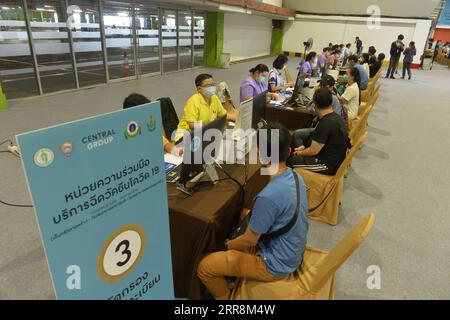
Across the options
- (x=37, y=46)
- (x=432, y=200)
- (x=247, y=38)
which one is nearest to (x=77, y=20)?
(x=37, y=46)

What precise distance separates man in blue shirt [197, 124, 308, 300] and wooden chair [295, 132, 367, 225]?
128cm

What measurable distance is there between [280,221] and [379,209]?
2.16 m

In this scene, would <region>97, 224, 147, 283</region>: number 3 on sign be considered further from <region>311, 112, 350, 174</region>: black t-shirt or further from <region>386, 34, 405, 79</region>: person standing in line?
<region>386, 34, 405, 79</region>: person standing in line

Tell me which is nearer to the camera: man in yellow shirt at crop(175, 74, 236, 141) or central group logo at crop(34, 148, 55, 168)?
central group logo at crop(34, 148, 55, 168)

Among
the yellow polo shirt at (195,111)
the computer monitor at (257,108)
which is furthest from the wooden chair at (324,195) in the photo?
the yellow polo shirt at (195,111)

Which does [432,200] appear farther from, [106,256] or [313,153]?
[106,256]

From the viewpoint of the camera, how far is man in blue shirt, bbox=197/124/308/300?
1500 millimetres

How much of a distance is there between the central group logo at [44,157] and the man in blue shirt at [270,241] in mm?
931

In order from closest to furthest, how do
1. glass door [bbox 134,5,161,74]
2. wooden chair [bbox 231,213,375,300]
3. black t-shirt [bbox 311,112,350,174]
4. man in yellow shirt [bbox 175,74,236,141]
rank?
1. wooden chair [bbox 231,213,375,300]
2. black t-shirt [bbox 311,112,350,174]
3. man in yellow shirt [bbox 175,74,236,141]
4. glass door [bbox 134,5,161,74]

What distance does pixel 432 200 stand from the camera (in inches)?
135

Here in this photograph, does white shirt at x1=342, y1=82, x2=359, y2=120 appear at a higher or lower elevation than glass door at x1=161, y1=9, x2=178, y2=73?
lower

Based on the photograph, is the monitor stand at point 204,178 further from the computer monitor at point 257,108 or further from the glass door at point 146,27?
the glass door at point 146,27

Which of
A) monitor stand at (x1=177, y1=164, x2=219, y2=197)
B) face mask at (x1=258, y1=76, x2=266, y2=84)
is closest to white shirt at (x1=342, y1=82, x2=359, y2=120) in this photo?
face mask at (x1=258, y1=76, x2=266, y2=84)

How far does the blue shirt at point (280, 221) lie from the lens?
149cm
